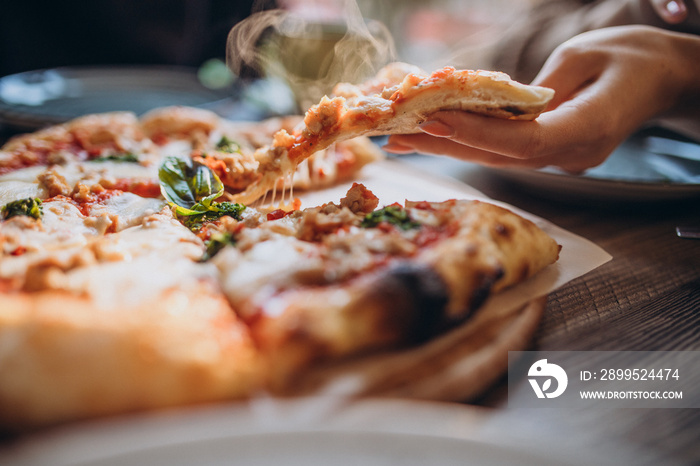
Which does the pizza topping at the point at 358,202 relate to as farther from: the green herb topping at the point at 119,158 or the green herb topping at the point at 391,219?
the green herb topping at the point at 119,158

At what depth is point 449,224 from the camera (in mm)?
1660

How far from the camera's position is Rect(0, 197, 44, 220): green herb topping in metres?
1.84

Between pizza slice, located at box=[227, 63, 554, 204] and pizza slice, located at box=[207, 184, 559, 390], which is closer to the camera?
pizza slice, located at box=[207, 184, 559, 390]

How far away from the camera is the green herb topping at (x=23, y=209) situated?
72.5 inches

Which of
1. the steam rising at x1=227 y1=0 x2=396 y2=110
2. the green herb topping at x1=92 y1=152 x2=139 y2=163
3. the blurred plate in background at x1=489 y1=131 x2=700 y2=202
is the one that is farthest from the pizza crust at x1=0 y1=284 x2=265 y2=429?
the steam rising at x1=227 y1=0 x2=396 y2=110

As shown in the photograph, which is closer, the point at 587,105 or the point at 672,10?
the point at 587,105

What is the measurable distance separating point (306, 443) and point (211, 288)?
615 mm

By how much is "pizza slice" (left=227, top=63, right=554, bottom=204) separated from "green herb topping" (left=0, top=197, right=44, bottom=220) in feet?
3.11

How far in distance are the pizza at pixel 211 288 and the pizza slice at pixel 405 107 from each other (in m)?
0.11

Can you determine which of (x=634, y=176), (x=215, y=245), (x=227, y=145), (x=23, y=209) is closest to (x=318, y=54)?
(x=227, y=145)

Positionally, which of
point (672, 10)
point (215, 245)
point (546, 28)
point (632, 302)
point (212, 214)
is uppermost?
point (672, 10)

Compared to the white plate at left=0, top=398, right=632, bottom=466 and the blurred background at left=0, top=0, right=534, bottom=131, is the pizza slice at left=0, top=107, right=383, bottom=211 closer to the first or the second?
the blurred background at left=0, top=0, right=534, bottom=131

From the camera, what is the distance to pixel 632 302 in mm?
1836

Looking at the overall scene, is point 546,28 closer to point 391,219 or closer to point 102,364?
point 391,219
